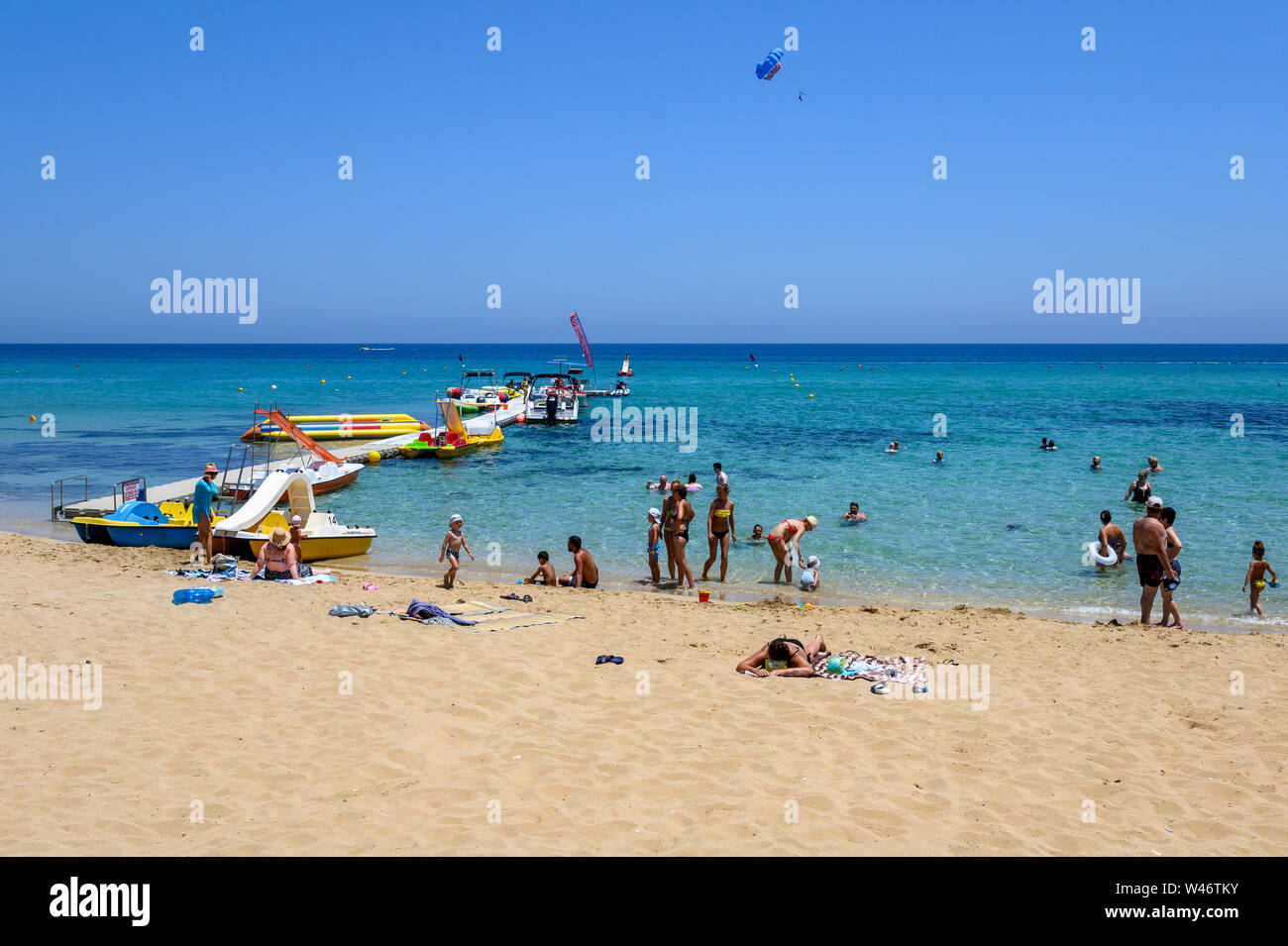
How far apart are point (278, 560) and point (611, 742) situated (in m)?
7.38

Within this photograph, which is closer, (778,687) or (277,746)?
(277,746)

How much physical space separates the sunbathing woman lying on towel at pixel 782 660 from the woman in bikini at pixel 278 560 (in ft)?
22.5

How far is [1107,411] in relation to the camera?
4784 cm

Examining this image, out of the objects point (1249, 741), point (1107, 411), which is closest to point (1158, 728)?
point (1249, 741)

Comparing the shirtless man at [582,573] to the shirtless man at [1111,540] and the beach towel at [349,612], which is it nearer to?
the beach towel at [349,612]

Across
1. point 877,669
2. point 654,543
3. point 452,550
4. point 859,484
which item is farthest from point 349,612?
point 859,484

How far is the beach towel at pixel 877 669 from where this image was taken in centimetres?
821

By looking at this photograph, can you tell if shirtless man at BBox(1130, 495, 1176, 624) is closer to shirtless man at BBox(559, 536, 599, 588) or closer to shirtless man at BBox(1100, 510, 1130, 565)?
shirtless man at BBox(1100, 510, 1130, 565)

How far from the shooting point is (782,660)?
27.9 ft

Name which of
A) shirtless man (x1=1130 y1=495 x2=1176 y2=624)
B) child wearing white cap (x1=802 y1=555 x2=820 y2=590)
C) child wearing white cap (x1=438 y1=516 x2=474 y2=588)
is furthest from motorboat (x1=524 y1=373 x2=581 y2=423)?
shirtless man (x1=1130 y1=495 x2=1176 y2=624)

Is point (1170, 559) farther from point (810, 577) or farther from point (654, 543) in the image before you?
point (654, 543)

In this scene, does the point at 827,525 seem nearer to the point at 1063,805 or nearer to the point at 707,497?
the point at 707,497

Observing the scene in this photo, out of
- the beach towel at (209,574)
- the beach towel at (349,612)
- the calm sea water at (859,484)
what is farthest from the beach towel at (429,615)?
the calm sea water at (859,484)

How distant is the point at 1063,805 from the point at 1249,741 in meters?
2.29
